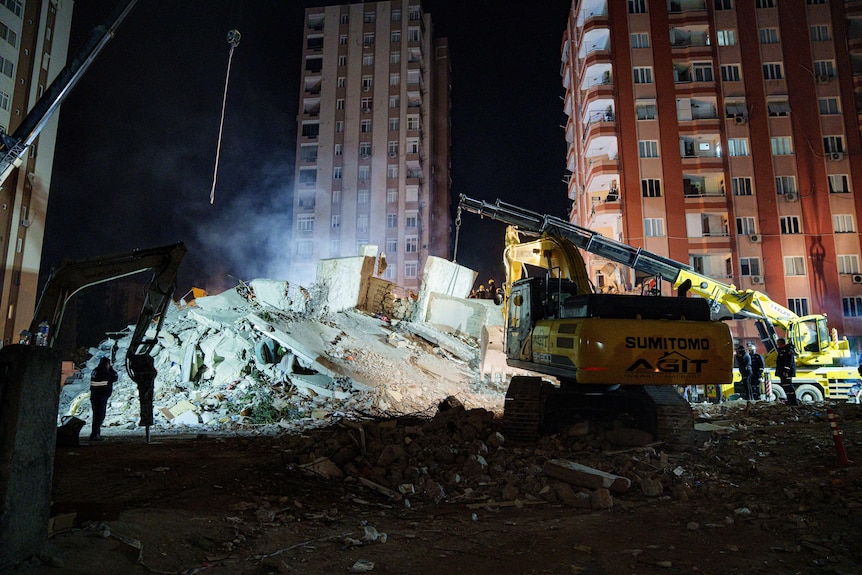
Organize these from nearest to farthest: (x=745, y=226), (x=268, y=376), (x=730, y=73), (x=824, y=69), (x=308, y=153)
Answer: (x=268, y=376)
(x=745, y=226)
(x=824, y=69)
(x=730, y=73)
(x=308, y=153)

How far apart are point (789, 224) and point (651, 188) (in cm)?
863

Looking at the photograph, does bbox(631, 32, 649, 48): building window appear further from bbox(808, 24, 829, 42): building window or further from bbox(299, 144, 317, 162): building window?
bbox(299, 144, 317, 162): building window

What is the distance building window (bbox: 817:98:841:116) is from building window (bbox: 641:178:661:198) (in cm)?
1190

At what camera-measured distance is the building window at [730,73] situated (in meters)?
33.4

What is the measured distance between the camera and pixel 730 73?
33469 millimetres

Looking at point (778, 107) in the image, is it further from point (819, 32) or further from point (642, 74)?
point (642, 74)

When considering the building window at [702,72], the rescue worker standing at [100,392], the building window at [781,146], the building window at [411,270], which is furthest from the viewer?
the building window at [411,270]

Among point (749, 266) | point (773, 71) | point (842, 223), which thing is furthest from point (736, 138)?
point (749, 266)

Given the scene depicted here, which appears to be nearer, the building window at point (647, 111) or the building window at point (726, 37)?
the building window at point (647, 111)

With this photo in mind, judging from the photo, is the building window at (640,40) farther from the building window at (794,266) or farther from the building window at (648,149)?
the building window at (794,266)

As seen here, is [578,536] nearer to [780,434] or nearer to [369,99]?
→ [780,434]

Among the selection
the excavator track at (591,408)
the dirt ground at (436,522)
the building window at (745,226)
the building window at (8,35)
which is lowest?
the dirt ground at (436,522)

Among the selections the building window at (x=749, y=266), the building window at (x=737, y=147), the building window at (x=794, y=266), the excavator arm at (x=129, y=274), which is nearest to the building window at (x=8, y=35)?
the excavator arm at (x=129, y=274)

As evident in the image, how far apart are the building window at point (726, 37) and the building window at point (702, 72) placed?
187 cm
